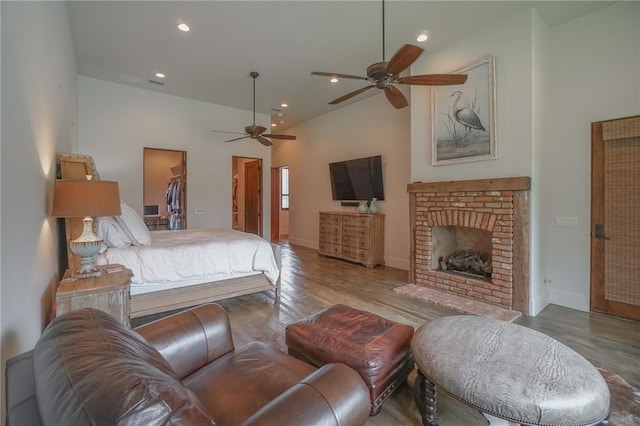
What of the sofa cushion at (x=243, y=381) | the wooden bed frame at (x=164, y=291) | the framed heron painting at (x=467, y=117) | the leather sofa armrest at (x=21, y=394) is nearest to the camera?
the leather sofa armrest at (x=21, y=394)

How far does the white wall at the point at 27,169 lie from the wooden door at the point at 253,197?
446cm

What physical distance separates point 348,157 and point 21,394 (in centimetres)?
617

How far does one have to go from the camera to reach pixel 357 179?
6.11m

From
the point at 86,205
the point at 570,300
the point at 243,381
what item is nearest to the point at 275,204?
the point at 86,205

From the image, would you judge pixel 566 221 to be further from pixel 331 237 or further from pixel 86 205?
pixel 86 205

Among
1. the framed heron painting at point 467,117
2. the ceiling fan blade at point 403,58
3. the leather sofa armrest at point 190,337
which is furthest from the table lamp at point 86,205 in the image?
the framed heron painting at point 467,117

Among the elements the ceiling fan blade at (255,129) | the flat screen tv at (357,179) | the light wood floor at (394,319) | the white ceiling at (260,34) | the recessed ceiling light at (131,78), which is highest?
the recessed ceiling light at (131,78)

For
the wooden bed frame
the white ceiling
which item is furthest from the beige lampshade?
the white ceiling

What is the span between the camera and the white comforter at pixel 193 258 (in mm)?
2869

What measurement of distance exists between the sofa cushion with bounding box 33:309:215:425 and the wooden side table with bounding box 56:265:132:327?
1356 mm

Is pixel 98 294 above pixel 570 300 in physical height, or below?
above

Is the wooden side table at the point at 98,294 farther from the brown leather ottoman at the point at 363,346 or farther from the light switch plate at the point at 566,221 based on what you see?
the light switch plate at the point at 566,221

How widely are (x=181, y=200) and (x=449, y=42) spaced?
219 inches

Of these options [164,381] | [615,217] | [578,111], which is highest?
[578,111]
